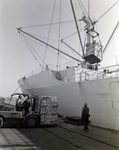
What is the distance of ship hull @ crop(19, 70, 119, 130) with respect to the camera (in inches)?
317

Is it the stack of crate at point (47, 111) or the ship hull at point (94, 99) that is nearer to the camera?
the ship hull at point (94, 99)

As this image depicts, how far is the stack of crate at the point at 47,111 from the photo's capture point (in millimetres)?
8305

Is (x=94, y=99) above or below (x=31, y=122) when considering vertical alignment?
above

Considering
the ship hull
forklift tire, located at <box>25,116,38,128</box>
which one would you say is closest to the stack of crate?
forklift tire, located at <box>25,116,38,128</box>

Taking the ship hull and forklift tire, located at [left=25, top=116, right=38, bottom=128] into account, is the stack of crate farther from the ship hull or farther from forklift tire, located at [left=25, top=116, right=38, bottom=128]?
the ship hull

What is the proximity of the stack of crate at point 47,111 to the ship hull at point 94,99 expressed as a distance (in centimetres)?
235

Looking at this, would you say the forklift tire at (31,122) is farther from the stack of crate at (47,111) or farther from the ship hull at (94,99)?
the ship hull at (94,99)

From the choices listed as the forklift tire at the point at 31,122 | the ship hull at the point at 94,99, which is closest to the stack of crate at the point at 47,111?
the forklift tire at the point at 31,122

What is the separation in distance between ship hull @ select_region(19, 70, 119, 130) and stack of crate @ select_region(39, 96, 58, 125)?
7.72ft

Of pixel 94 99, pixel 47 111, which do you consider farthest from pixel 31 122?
pixel 94 99

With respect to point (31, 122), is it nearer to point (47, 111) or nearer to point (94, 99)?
point (47, 111)

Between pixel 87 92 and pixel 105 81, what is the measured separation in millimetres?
1568

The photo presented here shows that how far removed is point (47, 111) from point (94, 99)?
9.74 feet

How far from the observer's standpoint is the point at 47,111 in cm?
845
